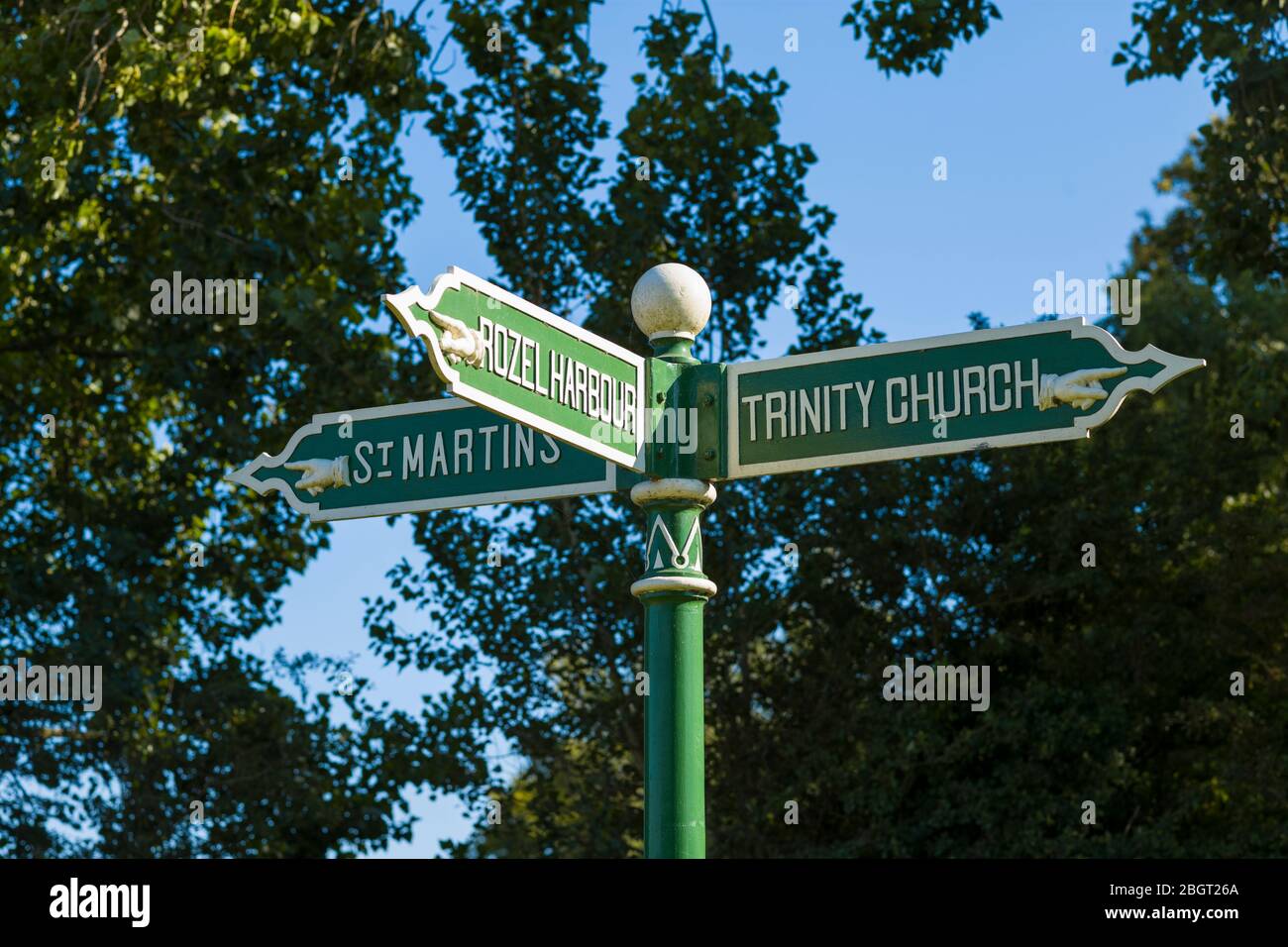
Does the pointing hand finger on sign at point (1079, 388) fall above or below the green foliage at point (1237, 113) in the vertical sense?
below

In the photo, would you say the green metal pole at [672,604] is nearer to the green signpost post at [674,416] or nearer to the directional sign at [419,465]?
the green signpost post at [674,416]

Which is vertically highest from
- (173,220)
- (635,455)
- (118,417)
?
(173,220)

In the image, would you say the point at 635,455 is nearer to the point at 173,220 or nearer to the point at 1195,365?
the point at 1195,365

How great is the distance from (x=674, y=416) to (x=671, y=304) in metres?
0.27

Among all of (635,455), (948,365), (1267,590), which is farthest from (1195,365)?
(1267,590)

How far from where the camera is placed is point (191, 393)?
13133 mm

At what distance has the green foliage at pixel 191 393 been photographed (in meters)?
12.7

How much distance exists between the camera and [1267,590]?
13.2 m

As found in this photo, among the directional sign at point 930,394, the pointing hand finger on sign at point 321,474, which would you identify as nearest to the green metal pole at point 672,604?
the directional sign at point 930,394

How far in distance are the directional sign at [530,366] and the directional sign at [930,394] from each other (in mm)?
261

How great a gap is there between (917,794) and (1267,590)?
3.10 metres

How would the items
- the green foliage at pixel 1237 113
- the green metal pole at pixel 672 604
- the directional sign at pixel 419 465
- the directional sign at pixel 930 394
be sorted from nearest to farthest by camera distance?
the green metal pole at pixel 672 604 < the directional sign at pixel 930 394 < the directional sign at pixel 419 465 < the green foliage at pixel 1237 113

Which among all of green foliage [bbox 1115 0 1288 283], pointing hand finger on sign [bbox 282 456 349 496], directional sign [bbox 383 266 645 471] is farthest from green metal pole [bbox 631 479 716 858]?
green foliage [bbox 1115 0 1288 283]
